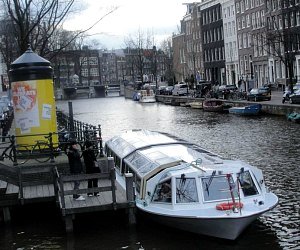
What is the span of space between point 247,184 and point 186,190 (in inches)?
64.6

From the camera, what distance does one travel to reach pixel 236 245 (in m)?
13.6

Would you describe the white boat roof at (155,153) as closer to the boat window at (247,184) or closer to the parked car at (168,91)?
the boat window at (247,184)

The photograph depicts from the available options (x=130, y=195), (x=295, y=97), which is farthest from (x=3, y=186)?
(x=295, y=97)

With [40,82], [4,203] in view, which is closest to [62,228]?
[4,203]

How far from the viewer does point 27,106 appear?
1917 centimetres

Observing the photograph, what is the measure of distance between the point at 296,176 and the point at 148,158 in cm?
723

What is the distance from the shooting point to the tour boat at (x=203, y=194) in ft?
44.5

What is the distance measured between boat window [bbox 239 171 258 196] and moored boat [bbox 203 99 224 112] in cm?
4325

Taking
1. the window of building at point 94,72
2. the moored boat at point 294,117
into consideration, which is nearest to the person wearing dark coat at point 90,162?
the moored boat at point 294,117

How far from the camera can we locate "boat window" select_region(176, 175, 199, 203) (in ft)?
46.4

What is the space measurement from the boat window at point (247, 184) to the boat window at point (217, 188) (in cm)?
32

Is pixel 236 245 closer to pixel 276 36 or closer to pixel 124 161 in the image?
pixel 124 161

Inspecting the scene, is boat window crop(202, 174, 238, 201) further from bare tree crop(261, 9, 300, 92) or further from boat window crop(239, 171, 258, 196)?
bare tree crop(261, 9, 300, 92)

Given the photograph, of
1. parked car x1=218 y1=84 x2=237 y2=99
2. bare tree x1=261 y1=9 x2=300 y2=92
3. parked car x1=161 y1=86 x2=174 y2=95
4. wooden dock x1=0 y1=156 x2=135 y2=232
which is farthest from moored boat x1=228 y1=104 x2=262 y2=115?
parked car x1=161 y1=86 x2=174 y2=95
